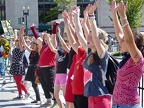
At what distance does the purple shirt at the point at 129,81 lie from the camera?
4.21 meters

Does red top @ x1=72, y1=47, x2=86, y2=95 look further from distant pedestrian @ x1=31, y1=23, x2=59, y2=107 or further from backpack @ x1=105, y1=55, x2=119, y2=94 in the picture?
distant pedestrian @ x1=31, y1=23, x2=59, y2=107

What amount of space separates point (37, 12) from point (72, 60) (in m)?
58.0

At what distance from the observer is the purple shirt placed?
4.21 m

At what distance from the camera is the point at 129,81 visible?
4246 millimetres

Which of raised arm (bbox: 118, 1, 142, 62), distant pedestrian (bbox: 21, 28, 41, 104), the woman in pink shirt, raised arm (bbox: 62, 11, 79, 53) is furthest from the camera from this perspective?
distant pedestrian (bbox: 21, 28, 41, 104)

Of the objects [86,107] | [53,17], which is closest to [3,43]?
[86,107]

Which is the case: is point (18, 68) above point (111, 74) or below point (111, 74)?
below

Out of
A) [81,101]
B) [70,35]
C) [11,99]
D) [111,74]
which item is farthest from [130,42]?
[11,99]

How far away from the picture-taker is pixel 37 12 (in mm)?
63875

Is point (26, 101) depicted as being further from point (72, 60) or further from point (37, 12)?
point (37, 12)

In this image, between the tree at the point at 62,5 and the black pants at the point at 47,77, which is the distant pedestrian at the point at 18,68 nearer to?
the black pants at the point at 47,77

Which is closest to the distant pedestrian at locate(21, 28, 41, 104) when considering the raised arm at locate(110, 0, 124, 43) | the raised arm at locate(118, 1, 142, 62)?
the raised arm at locate(110, 0, 124, 43)

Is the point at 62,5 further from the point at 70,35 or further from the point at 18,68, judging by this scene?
the point at 70,35

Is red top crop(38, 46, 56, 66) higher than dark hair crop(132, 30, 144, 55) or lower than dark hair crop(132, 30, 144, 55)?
lower
